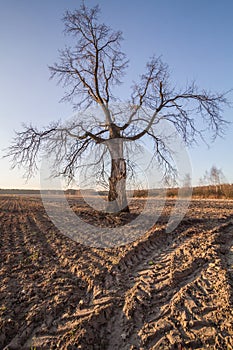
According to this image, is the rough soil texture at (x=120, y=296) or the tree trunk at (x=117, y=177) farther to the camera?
the tree trunk at (x=117, y=177)

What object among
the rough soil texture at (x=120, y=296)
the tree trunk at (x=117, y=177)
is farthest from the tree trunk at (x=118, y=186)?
the rough soil texture at (x=120, y=296)

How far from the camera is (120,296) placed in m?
3.59

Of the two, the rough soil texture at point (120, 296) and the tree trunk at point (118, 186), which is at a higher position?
the tree trunk at point (118, 186)

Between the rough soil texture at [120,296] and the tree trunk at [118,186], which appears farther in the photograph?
the tree trunk at [118,186]

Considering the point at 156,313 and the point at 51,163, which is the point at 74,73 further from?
the point at 156,313

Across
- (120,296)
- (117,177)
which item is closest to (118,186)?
(117,177)

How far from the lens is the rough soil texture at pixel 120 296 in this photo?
2.71 metres

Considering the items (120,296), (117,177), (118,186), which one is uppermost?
(117,177)

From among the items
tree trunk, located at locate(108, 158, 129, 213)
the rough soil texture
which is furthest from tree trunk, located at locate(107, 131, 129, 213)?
the rough soil texture

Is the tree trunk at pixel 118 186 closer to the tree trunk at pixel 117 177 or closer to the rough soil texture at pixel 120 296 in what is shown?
Result: the tree trunk at pixel 117 177

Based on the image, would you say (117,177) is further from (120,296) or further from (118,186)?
(120,296)

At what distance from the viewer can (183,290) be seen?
360 cm

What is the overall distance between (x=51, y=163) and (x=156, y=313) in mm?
8586

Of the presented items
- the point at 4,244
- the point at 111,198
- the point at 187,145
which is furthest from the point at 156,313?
the point at 187,145
